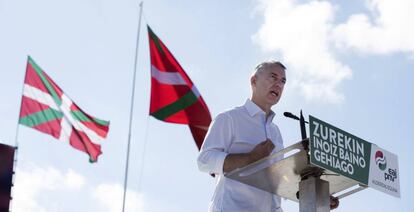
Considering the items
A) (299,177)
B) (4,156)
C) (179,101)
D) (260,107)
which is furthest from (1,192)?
(299,177)

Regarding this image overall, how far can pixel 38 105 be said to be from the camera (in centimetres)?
1582

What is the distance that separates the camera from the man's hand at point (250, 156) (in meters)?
4.06

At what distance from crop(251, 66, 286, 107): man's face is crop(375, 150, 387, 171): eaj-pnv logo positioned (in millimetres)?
1146

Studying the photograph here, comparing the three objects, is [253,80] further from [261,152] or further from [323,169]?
[323,169]

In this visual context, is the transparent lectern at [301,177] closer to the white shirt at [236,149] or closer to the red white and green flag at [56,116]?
the white shirt at [236,149]

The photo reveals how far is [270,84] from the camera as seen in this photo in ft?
15.6

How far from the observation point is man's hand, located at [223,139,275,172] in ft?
13.3

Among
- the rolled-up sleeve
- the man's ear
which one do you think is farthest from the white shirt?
the man's ear

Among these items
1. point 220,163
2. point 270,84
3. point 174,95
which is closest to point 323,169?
point 220,163

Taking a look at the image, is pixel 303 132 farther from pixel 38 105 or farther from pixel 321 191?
pixel 38 105

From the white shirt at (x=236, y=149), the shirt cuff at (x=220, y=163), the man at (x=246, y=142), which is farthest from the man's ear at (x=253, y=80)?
the shirt cuff at (x=220, y=163)

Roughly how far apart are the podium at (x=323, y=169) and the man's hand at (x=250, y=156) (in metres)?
0.14

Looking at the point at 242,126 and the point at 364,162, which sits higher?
the point at 242,126

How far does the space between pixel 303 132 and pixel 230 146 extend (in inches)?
30.8
